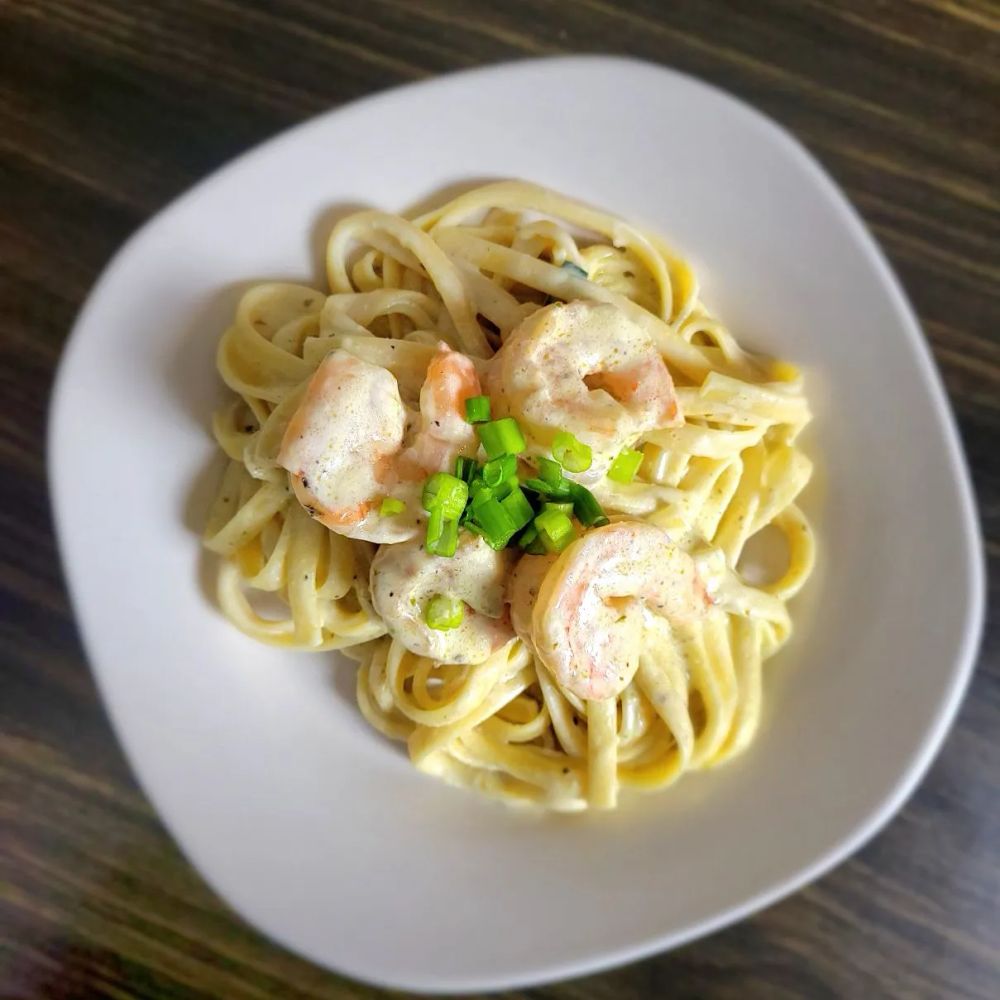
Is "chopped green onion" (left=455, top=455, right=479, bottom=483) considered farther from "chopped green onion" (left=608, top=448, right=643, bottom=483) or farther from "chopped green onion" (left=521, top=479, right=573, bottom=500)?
"chopped green onion" (left=608, top=448, right=643, bottom=483)

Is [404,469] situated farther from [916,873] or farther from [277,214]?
[916,873]

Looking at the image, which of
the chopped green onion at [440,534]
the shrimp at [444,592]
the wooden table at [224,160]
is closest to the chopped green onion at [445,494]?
the chopped green onion at [440,534]

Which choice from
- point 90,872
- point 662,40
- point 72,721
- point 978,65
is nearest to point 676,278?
point 662,40

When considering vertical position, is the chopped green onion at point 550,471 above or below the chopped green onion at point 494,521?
above

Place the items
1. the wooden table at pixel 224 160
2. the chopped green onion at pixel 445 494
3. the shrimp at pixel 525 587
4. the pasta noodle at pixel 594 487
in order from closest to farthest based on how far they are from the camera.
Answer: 1. the chopped green onion at pixel 445 494
2. the shrimp at pixel 525 587
3. the pasta noodle at pixel 594 487
4. the wooden table at pixel 224 160

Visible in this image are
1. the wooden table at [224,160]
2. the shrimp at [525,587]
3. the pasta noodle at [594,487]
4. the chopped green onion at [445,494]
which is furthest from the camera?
the wooden table at [224,160]

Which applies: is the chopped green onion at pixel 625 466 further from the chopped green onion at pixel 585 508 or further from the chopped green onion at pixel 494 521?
the chopped green onion at pixel 494 521

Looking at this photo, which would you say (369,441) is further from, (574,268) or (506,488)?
(574,268)
